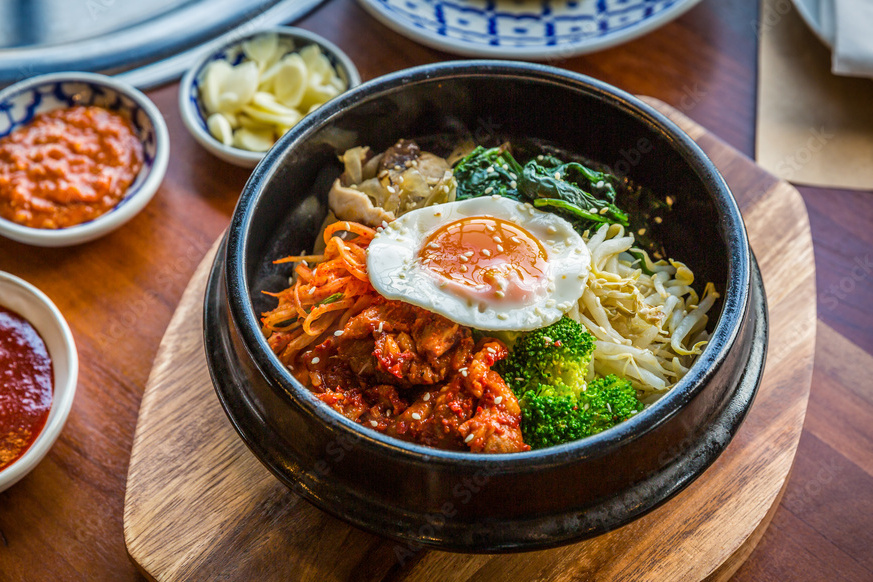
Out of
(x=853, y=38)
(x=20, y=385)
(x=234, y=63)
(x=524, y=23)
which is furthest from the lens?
(x=524, y=23)

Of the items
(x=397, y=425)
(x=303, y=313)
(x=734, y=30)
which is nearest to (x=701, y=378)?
(x=397, y=425)

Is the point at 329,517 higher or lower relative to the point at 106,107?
lower

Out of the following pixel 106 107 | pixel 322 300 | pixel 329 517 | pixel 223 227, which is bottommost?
pixel 329 517

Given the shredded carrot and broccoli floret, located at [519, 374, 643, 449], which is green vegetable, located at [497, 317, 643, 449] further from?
the shredded carrot

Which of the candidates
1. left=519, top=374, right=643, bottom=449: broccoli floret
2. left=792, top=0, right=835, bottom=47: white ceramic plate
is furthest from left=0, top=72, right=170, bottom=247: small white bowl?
left=792, top=0, right=835, bottom=47: white ceramic plate

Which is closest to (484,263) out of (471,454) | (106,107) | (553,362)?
(553,362)

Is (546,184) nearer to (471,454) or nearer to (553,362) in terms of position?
(553,362)

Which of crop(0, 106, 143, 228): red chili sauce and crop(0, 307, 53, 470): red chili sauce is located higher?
crop(0, 106, 143, 228): red chili sauce
